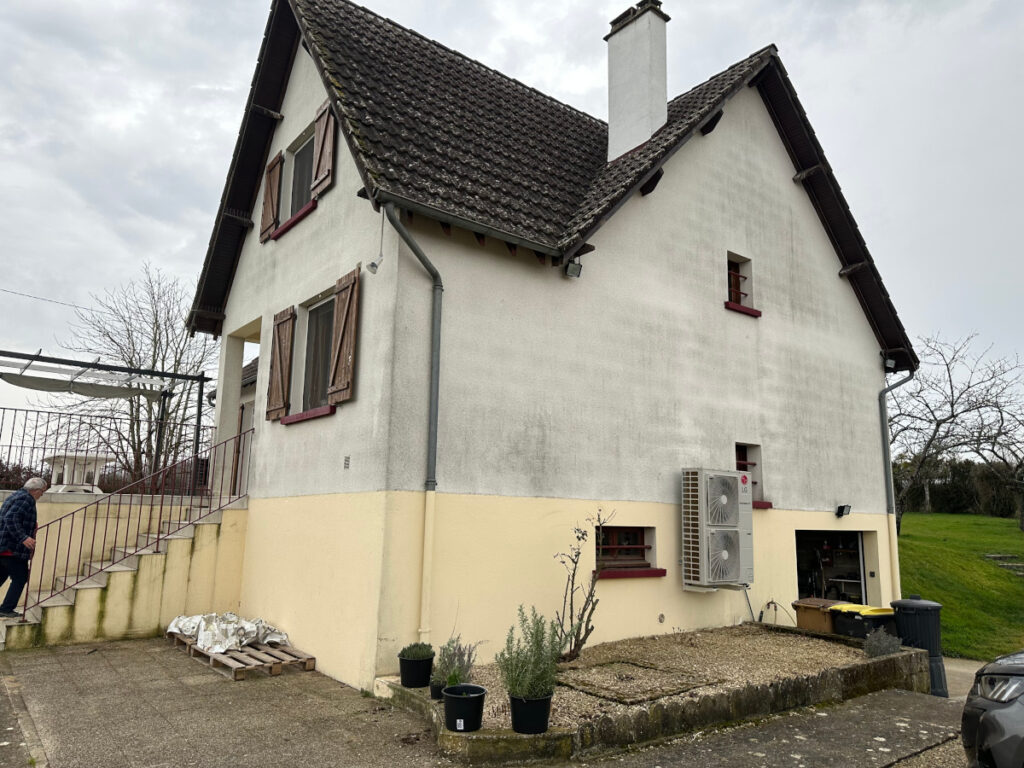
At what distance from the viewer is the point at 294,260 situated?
9594 mm

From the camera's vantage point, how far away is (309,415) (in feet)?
27.2

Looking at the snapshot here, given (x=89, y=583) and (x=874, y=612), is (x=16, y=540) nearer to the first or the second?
(x=89, y=583)

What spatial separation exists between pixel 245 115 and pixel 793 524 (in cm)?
1036

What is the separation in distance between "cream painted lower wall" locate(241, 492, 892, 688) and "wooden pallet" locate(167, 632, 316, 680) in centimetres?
19

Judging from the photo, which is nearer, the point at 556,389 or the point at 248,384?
the point at 556,389

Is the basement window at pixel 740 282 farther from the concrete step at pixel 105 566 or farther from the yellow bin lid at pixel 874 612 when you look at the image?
the concrete step at pixel 105 566

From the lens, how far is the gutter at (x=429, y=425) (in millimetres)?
6645

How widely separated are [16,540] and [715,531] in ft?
26.7

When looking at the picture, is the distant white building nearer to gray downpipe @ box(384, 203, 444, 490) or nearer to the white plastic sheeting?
the white plastic sheeting

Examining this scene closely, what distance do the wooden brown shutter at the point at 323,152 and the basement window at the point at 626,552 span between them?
17.7ft

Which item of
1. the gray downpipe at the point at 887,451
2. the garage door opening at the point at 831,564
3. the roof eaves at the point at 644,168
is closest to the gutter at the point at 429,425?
the roof eaves at the point at 644,168

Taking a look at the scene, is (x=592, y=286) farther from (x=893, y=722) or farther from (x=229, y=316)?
(x=229, y=316)

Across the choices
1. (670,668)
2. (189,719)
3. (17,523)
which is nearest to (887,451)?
(670,668)

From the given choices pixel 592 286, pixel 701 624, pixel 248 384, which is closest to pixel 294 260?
pixel 592 286
